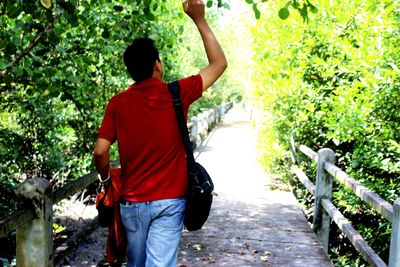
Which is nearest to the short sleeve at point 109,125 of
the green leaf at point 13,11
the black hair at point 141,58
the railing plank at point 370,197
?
the black hair at point 141,58

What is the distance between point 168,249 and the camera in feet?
8.87

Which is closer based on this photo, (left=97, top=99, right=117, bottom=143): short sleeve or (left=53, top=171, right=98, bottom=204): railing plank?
(left=97, top=99, right=117, bottom=143): short sleeve

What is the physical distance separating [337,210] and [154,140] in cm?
327

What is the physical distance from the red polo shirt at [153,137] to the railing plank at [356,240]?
181cm

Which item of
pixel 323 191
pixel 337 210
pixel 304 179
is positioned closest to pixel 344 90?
pixel 323 191

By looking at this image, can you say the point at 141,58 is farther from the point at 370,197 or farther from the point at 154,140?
the point at 370,197

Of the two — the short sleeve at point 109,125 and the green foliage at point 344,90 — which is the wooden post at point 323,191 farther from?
the short sleeve at point 109,125

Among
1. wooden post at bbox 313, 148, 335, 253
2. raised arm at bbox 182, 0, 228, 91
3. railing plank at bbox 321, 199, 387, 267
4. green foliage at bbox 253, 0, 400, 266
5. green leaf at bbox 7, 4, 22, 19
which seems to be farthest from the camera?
wooden post at bbox 313, 148, 335, 253

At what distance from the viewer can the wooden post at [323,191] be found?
577 cm

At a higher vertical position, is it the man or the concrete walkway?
the man

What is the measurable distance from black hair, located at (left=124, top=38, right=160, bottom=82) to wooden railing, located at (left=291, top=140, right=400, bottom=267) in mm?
1824

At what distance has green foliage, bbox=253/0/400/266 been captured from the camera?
5289 mm

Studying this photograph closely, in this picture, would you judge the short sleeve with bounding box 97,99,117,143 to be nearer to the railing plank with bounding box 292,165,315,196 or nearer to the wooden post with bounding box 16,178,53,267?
the wooden post with bounding box 16,178,53,267

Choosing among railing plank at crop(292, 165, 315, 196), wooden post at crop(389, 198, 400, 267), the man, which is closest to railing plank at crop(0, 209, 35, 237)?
the man
